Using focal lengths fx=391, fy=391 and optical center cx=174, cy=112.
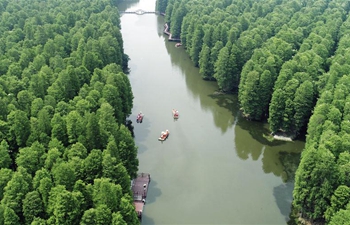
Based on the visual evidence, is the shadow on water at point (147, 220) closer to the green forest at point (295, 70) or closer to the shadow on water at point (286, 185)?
the shadow on water at point (286, 185)

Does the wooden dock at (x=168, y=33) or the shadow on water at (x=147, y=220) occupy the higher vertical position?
the wooden dock at (x=168, y=33)

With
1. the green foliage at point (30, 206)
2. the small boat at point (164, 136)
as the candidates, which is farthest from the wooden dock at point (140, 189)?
the green foliage at point (30, 206)

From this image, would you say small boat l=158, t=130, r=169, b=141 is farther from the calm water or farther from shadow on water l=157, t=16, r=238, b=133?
shadow on water l=157, t=16, r=238, b=133

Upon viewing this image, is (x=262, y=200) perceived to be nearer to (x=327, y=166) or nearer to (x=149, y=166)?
(x=327, y=166)

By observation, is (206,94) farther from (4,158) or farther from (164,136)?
(4,158)

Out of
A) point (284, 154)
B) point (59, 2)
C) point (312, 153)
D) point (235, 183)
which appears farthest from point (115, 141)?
point (59, 2)

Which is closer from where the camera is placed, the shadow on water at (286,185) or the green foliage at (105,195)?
the green foliage at (105,195)
